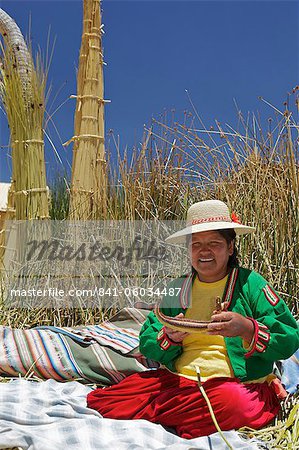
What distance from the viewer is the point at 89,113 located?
460 centimetres

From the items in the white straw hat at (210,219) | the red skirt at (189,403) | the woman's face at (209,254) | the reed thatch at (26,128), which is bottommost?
the red skirt at (189,403)

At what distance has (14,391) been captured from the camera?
7.59 feet

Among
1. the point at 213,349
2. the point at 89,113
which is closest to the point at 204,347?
the point at 213,349

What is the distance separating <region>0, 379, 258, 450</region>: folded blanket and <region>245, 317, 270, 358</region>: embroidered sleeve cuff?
262mm

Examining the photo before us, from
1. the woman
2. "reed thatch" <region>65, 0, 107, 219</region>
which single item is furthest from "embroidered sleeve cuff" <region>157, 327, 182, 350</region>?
"reed thatch" <region>65, 0, 107, 219</region>

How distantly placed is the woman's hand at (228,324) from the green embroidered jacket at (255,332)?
6 cm

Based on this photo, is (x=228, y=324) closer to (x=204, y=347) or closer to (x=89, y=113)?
(x=204, y=347)

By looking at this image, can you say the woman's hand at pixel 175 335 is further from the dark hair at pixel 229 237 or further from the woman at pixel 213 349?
the dark hair at pixel 229 237

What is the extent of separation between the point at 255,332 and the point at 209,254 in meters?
0.32

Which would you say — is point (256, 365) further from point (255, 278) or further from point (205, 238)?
point (205, 238)

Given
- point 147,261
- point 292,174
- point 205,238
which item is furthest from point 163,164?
point 205,238

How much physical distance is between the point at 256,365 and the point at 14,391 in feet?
3.10

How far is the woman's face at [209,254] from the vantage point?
80.3 inches

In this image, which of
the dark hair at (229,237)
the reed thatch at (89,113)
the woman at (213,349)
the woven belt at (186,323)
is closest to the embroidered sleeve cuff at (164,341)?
the woman at (213,349)
